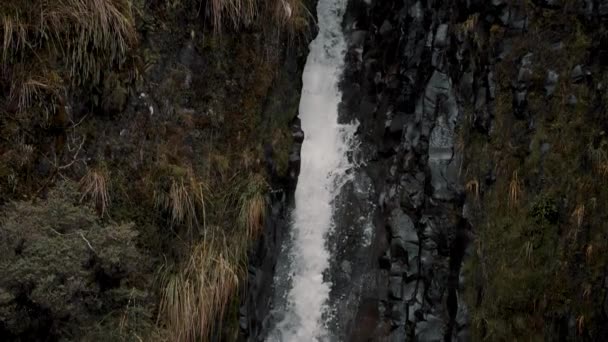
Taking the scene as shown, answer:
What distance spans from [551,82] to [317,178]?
11.7 ft

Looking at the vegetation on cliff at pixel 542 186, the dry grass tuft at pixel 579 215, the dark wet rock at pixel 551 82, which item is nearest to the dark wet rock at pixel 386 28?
the vegetation on cliff at pixel 542 186

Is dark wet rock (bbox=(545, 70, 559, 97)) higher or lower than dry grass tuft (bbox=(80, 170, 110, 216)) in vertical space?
higher

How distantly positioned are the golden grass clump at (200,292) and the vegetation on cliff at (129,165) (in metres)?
0.02

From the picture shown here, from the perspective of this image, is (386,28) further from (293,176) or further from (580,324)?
(580,324)

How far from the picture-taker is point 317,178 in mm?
9117

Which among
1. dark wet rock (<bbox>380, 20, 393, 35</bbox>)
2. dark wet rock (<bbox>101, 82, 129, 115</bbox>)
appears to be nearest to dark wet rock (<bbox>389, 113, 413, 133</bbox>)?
dark wet rock (<bbox>380, 20, 393, 35</bbox>)

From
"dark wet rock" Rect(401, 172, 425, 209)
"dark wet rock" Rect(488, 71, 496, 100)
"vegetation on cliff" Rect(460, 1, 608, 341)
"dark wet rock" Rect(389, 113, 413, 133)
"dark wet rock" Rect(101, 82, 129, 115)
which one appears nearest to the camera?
"vegetation on cliff" Rect(460, 1, 608, 341)

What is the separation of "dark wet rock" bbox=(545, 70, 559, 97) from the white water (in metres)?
3.09

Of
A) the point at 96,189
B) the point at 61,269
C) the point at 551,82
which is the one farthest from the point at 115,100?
the point at 551,82

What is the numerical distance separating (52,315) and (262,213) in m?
2.82

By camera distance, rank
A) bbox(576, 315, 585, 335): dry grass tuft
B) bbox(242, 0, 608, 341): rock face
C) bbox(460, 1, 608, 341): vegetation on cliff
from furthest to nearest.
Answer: bbox(242, 0, 608, 341): rock face, bbox(460, 1, 608, 341): vegetation on cliff, bbox(576, 315, 585, 335): dry grass tuft

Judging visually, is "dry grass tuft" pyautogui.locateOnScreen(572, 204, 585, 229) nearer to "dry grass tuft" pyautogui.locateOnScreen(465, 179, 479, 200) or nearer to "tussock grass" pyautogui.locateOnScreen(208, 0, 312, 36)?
"dry grass tuft" pyautogui.locateOnScreen(465, 179, 479, 200)

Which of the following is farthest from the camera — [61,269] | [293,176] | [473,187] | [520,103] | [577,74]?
[293,176]

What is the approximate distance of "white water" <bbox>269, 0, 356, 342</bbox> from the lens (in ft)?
26.7
